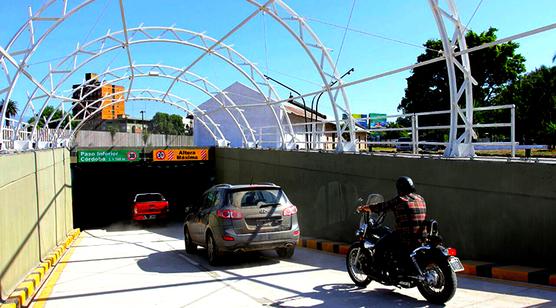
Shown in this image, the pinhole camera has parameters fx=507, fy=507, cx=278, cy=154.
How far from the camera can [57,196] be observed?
15.0 m

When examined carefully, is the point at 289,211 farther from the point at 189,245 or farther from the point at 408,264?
the point at 408,264

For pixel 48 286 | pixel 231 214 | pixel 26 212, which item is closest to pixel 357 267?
pixel 231 214

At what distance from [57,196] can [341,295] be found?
10701 mm

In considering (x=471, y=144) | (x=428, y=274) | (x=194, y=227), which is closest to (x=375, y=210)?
(x=428, y=274)

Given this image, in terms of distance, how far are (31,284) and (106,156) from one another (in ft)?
70.4

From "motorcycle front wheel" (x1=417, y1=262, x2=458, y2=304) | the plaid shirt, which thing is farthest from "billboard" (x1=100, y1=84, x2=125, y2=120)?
"motorcycle front wheel" (x1=417, y1=262, x2=458, y2=304)

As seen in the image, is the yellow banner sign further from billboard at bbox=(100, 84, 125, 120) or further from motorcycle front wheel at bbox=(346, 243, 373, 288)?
motorcycle front wheel at bbox=(346, 243, 373, 288)

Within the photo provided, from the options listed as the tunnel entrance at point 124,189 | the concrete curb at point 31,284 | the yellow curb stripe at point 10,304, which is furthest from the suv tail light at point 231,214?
the tunnel entrance at point 124,189

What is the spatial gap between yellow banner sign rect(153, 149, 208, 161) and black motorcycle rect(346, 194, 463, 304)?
2258cm

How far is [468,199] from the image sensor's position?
8820mm

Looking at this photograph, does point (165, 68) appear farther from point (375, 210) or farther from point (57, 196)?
point (375, 210)

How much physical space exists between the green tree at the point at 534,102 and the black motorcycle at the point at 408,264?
73.6 feet

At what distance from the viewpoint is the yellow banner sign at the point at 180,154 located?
29500 mm

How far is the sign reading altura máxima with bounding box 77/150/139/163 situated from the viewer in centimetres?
2847
